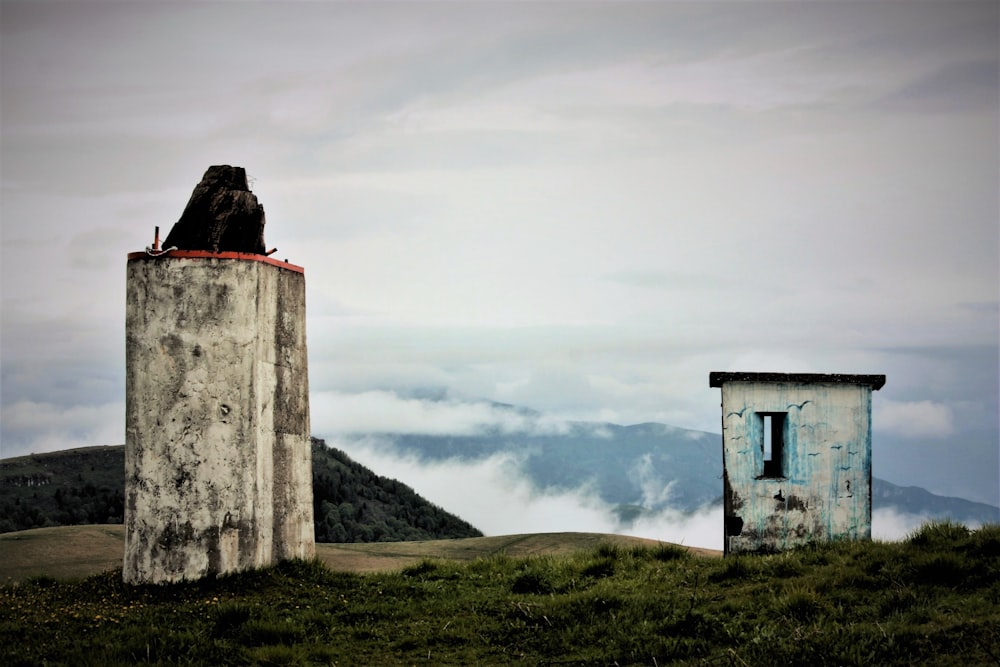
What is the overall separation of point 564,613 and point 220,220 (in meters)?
7.46

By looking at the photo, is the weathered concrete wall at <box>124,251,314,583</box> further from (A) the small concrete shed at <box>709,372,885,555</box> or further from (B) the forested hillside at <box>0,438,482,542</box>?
(B) the forested hillside at <box>0,438,482,542</box>

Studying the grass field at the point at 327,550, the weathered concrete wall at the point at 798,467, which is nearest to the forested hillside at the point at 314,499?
the grass field at the point at 327,550

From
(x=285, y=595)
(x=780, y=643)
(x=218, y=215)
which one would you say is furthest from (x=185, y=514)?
(x=780, y=643)

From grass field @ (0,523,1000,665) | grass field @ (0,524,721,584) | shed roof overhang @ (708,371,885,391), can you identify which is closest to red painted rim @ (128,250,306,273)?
grass field @ (0,523,1000,665)

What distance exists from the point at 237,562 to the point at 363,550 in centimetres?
610

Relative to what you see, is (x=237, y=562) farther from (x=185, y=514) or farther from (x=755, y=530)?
(x=755, y=530)

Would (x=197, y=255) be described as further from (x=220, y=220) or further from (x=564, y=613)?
(x=564, y=613)

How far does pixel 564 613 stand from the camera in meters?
11.3

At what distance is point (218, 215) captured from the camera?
1412cm

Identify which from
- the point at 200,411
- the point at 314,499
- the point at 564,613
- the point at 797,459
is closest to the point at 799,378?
the point at 797,459

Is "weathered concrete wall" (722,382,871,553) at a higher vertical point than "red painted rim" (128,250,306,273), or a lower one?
lower

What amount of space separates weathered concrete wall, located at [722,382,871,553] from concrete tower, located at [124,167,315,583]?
7161 mm

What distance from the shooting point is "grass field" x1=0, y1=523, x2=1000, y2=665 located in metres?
9.54

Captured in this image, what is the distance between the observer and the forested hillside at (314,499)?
24.8 meters
